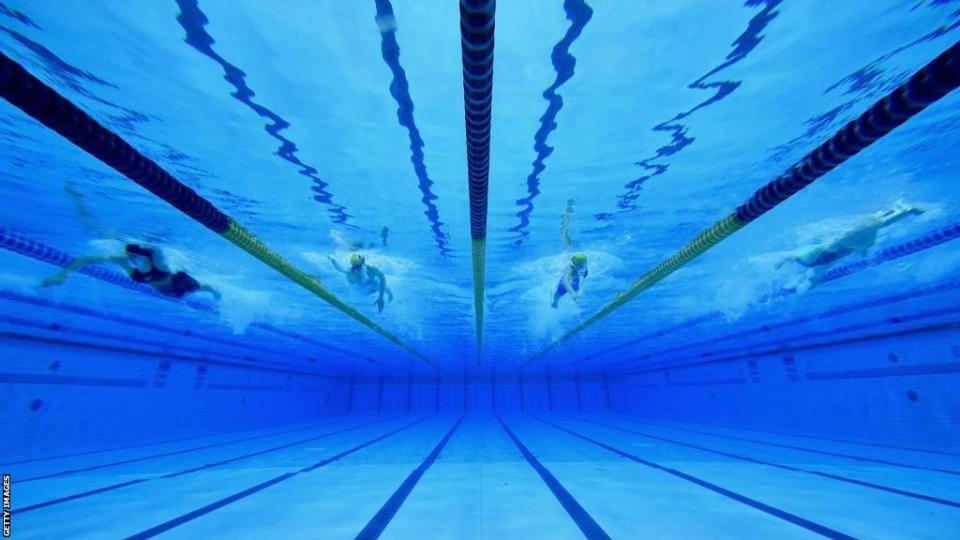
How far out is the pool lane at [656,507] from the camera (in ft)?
11.0

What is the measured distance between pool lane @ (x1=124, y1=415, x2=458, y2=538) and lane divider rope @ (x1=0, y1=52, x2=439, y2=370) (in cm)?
340

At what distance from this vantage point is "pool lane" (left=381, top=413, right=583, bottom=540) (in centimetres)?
340

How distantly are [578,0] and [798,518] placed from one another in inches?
199

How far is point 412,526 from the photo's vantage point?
357cm

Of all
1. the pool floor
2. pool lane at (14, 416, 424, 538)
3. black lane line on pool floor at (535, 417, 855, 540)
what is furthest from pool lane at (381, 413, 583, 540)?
Result: black lane line on pool floor at (535, 417, 855, 540)

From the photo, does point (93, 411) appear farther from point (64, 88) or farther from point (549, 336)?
point (549, 336)

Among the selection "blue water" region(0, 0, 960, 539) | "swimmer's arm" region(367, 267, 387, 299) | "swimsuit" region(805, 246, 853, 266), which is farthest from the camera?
"swimmer's arm" region(367, 267, 387, 299)

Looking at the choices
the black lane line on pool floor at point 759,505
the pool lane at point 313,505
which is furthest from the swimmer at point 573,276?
the pool lane at point 313,505

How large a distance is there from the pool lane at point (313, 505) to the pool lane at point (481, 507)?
0.45 m

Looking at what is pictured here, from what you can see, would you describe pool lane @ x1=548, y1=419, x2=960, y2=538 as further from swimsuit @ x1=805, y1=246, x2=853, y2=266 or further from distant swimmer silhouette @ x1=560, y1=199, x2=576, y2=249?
distant swimmer silhouette @ x1=560, y1=199, x2=576, y2=249

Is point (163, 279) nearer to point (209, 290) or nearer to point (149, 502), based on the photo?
point (209, 290)

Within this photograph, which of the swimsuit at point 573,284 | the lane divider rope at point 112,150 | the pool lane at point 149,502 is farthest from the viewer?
the swimsuit at point 573,284

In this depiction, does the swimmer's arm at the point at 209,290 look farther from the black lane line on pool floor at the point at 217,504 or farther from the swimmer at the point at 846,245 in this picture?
the swimmer at the point at 846,245

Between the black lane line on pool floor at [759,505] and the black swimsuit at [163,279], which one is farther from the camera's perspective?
the black swimsuit at [163,279]
